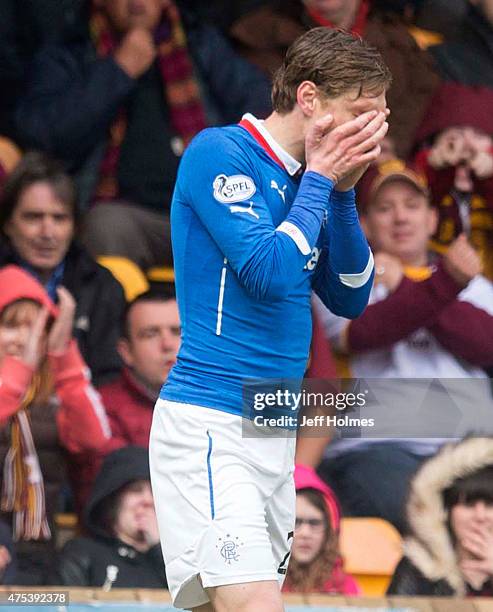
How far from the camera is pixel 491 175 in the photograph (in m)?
5.88

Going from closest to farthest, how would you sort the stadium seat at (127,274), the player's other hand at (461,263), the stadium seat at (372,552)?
1. the stadium seat at (372,552)
2. the player's other hand at (461,263)
3. the stadium seat at (127,274)

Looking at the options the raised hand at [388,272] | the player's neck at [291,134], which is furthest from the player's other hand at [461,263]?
the player's neck at [291,134]

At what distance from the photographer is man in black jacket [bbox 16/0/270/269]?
5859mm

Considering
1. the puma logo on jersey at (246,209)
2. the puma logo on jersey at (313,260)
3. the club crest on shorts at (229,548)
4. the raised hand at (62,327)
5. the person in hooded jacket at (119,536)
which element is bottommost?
the person in hooded jacket at (119,536)

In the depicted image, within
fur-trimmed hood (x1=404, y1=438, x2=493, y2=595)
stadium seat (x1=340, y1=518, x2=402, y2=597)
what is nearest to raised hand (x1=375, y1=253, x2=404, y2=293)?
fur-trimmed hood (x1=404, y1=438, x2=493, y2=595)

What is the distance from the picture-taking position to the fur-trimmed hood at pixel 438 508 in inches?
190

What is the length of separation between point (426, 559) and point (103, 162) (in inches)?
93.1

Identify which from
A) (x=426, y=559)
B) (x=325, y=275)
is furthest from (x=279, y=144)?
(x=426, y=559)

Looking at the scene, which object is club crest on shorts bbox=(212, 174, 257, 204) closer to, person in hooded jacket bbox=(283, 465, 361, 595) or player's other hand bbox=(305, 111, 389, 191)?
player's other hand bbox=(305, 111, 389, 191)

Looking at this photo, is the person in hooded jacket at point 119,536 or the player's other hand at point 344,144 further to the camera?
the person in hooded jacket at point 119,536

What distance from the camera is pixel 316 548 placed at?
16.2ft

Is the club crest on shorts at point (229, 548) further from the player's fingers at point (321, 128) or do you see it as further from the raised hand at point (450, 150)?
the raised hand at point (450, 150)

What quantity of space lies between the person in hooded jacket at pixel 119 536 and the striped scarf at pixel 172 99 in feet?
4.73

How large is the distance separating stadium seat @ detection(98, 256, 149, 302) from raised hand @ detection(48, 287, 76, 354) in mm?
332
